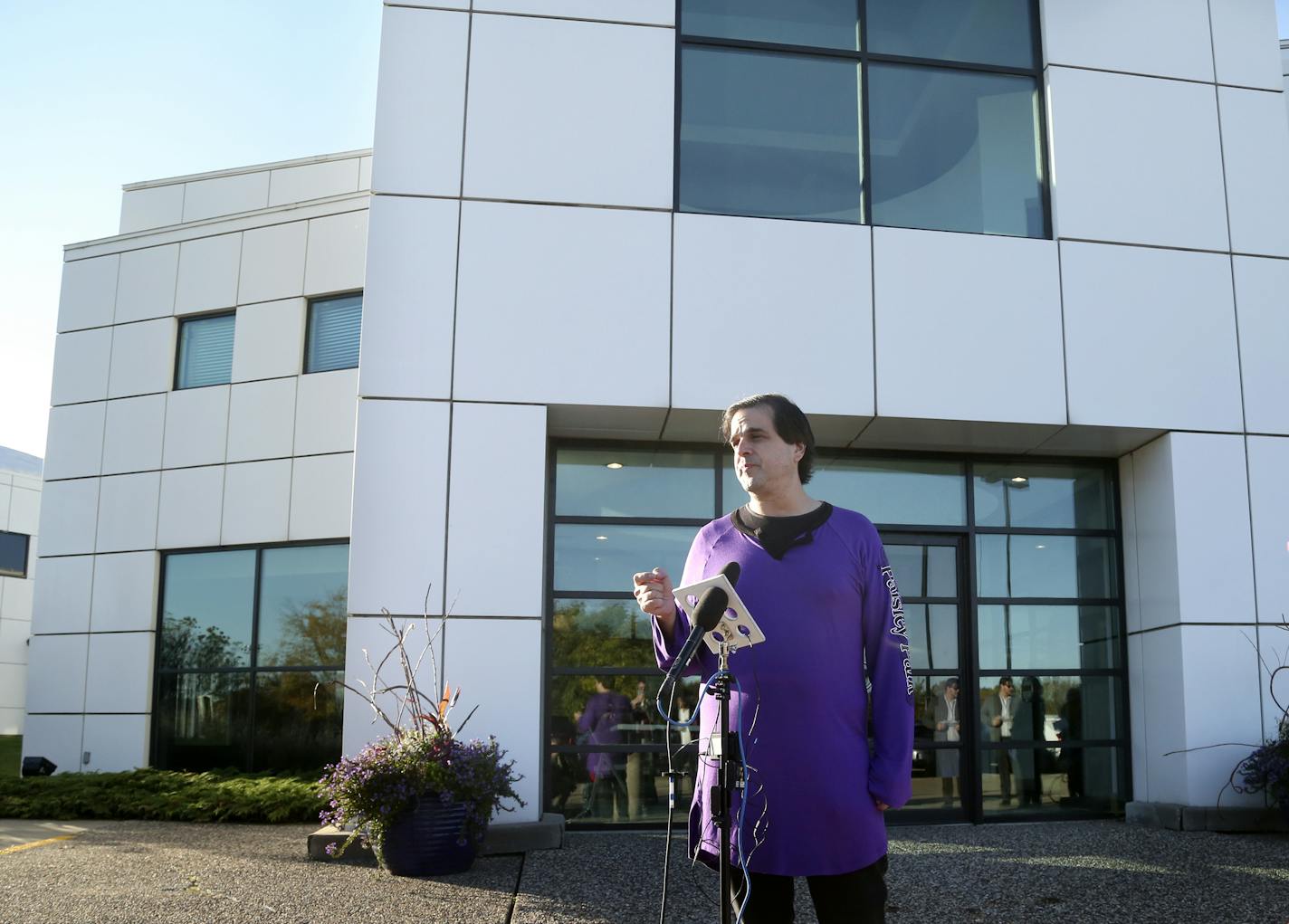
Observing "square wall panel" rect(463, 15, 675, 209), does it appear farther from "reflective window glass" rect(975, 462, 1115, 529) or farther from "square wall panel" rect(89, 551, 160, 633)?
"square wall panel" rect(89, 551, 160, 633)

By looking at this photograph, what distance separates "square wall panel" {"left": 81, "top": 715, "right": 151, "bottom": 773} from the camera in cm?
1259


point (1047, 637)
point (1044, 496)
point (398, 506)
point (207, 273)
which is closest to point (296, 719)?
point (207, 273)

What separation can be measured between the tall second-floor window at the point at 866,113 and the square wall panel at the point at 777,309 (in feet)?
0.89

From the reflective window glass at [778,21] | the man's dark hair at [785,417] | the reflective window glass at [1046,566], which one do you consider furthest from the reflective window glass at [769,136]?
the man's dark hair at [785,417]

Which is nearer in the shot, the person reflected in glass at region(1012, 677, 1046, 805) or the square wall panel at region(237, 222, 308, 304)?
the person reflected in glass at region(1012, 677, 1046, 805)

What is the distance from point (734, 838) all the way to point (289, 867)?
15.4ft

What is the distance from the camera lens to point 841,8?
29.0ft

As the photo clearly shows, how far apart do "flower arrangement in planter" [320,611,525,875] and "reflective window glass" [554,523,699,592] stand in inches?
67.9

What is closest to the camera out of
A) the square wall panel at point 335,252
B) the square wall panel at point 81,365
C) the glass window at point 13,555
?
the square wall panel at point 335,252

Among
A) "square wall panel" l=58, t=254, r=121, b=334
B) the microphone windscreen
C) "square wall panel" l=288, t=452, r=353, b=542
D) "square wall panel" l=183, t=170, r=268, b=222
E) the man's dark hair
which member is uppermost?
"square wall panel" l=183, t=170, r=268, b=222

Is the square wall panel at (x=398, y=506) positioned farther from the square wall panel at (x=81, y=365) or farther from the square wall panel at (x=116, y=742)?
the square wall panel at (x=81, y=365)

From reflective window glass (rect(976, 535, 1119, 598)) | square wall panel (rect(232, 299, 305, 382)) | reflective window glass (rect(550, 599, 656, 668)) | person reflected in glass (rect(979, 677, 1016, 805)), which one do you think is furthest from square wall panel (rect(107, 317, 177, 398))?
person reflected in glass (rect(979, 677, 1016, 805))

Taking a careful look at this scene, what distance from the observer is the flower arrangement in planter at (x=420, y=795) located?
621 centimetres

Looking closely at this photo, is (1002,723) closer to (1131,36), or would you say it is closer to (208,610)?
(1131,36)
